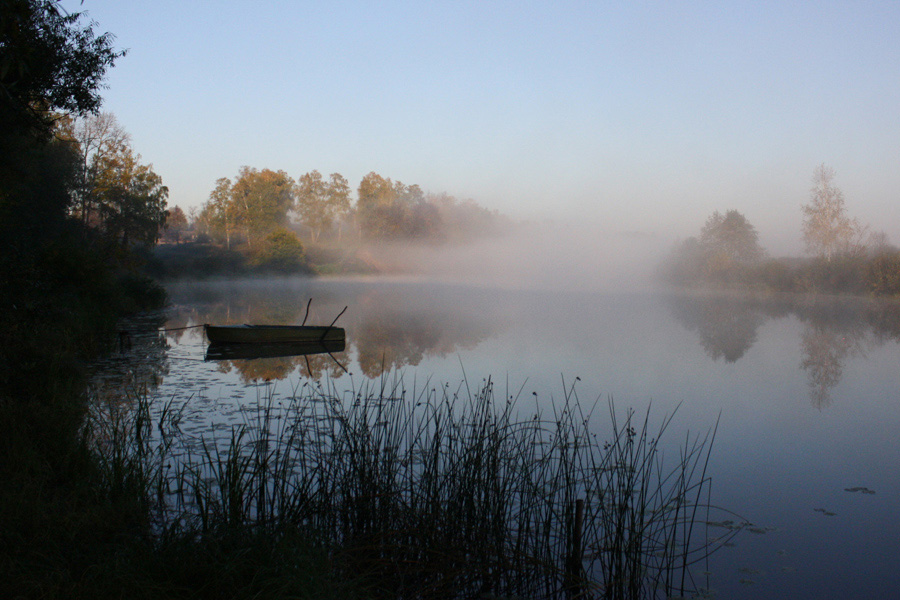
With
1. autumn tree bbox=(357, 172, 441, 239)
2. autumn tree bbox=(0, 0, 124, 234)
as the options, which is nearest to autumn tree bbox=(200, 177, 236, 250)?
autumn tree bbox=(357, 172, 441, 239)

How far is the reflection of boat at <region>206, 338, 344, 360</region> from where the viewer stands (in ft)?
47.6

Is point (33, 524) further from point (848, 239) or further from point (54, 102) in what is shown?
point (848, 239)

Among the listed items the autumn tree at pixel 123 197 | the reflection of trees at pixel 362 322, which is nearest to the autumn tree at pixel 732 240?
the reflection of trees at pixel 362 322

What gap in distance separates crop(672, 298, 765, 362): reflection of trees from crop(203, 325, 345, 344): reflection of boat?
9955mm

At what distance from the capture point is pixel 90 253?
57.1ft

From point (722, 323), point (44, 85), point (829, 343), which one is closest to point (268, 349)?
point (44, 85)

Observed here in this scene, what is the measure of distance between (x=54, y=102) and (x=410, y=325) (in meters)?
12.0

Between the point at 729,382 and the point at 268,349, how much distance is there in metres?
10.5

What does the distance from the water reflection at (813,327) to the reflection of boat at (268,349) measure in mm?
9862

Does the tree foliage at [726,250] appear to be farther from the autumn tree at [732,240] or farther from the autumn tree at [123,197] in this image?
the autumn tree at [123,197]

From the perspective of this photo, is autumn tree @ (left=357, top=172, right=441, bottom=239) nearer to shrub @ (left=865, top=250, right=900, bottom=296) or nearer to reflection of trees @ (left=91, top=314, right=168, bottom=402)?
shrub @ (left=865, top=250, right=900, bottom=296)

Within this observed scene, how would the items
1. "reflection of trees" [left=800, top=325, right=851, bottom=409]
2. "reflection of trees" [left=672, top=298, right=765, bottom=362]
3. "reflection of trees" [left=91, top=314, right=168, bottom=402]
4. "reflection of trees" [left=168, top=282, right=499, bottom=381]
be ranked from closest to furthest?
"reflection of trees" [left=91, top=314, right=168, bottom=402] < "reflection of trees" [left=800, top=325, right=851, bottom=409] < "reflection of trees" [left=168, top=282, right=499, bottom=381] < "reflection of trees" [left=672, top=298, right=765, bottom=362]

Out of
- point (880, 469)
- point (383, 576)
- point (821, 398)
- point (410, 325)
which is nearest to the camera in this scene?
point (383, 576)

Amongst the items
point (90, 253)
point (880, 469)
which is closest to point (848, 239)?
point (880, 469)
